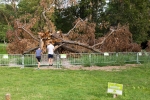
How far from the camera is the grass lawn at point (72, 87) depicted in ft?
23.5

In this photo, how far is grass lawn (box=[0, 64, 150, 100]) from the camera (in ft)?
23.5

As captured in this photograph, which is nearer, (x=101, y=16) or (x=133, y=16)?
(x=133, y=16)

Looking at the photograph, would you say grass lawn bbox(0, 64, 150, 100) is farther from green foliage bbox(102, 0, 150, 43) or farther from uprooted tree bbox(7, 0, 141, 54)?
green foliage bbox(102, 0, 150, 43)

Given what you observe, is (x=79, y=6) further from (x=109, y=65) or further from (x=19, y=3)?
(x=19, y=3)

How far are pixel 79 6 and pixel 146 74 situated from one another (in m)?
15.4

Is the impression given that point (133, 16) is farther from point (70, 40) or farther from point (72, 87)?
point (72, 87)

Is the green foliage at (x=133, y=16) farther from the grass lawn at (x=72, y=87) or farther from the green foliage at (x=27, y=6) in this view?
the green foliage at (x=27, y=6)

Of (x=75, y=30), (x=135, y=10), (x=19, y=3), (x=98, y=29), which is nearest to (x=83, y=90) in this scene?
(x=75, y=30)

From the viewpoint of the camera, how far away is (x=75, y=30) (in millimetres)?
17906

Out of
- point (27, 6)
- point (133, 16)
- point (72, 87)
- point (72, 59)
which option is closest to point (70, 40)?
point (72, 59)

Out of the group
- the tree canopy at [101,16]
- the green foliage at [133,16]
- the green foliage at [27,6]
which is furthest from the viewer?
the green foliage at [27,6]

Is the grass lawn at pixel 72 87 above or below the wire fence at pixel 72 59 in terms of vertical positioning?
below

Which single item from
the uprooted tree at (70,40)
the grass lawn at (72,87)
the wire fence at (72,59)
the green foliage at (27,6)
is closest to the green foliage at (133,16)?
the uprooted tree at (70,40)

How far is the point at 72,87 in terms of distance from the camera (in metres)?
8.40
